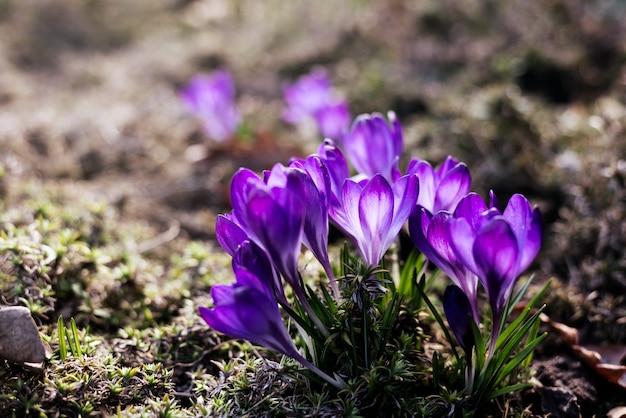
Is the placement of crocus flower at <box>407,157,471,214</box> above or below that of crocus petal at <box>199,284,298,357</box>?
above

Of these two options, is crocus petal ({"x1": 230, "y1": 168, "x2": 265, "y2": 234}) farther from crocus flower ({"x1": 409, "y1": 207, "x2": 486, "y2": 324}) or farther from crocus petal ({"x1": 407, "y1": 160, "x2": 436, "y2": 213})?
crocus petal ({"x1": 407, "y1": 160, "x2": 436, "y2": 213})

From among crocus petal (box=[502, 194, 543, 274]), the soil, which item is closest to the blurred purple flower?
the soil

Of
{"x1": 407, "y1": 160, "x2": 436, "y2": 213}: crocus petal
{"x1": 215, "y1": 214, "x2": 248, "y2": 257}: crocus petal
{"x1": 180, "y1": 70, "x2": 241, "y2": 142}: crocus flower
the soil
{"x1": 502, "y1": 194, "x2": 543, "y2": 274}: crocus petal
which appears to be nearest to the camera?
{"x1": 502, "y1": 194, "x2": 543, "y2": 274}: crocus petal

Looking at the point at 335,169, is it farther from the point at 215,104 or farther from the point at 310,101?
the point at 215,104

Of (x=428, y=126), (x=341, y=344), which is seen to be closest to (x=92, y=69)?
(x=428, y=126)

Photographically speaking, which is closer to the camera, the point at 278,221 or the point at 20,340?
the point at 278,221

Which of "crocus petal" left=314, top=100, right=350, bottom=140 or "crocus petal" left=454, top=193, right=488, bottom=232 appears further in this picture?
"crocus petal" left=314, top=100, right=350, bottom=140

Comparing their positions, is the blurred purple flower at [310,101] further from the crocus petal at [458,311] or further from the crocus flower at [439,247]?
the crocus petal at [458,311]

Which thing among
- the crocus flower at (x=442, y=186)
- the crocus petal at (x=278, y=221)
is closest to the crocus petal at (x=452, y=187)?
the crocus flower at (x=442, y=186)

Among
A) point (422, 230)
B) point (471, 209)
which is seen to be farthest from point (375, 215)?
point (471, 209)
